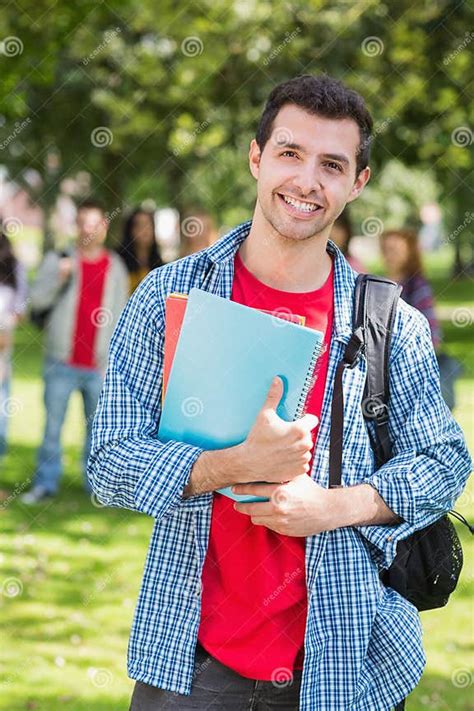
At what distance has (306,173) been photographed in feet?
8.11

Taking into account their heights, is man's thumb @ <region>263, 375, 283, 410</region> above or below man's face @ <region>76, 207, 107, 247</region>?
above

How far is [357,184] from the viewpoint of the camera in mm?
2648

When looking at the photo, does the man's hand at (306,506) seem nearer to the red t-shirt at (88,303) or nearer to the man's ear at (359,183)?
the man's ear at (359,183)

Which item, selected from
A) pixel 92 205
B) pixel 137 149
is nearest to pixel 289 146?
pixel 92 205

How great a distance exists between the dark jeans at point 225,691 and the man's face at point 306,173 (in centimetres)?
99

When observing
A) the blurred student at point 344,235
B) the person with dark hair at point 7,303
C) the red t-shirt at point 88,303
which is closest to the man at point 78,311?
the red t-shirt at point 88,303

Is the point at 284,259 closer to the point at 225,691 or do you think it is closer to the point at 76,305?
the point at 225,691

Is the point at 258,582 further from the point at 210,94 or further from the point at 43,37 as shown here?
the point at 210,94

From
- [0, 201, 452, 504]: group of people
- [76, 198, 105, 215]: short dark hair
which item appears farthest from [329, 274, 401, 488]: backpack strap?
[76, 198, 105, 215]: short dark hair

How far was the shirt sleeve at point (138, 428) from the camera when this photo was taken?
2.31 m

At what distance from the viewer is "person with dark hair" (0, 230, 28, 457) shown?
26.7 ft

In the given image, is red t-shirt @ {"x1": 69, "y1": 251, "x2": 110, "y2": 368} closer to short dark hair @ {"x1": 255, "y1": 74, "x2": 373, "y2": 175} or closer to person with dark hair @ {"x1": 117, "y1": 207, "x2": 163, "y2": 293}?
person with dark hair @ {"x1": 117, "y1": 207, "x2": 163, "y2": 293}

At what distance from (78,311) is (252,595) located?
6.07 m

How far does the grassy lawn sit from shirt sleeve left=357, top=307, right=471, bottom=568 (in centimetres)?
276
